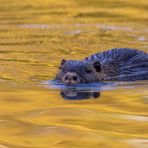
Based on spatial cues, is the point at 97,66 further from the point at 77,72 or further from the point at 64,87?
the point at 64,87

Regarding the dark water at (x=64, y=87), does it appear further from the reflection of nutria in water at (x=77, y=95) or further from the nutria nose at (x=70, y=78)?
the nutria nose at (x=70, y=78)

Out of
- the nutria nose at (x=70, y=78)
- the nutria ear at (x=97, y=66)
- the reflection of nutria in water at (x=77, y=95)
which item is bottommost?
the reflection of nutria in water at (x=77, y=95)

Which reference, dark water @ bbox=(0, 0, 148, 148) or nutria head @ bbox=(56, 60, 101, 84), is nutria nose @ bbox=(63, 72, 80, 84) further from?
dark water @ bbox=(0, 0, 148, 148)

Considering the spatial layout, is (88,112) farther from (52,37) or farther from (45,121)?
(52,37)

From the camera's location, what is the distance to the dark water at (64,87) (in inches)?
239

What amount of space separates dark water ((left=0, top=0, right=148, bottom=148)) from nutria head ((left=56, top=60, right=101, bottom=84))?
124 mm

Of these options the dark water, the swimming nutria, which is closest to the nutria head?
the swimming nutria

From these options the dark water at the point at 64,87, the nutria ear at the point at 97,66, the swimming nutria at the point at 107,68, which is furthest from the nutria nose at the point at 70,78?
the nutria ear at the point at 97,66

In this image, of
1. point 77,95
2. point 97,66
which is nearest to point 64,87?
point 77,95

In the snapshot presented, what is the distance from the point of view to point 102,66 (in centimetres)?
982

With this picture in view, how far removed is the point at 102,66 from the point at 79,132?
3.72 metres

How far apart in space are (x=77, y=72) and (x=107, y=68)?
3.45 ft

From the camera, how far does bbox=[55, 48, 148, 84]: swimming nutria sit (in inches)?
350

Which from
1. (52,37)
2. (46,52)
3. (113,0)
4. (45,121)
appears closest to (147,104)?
(45,121)
